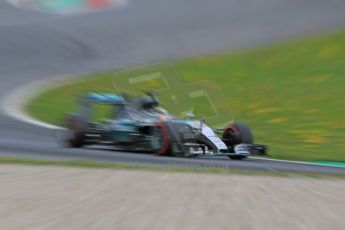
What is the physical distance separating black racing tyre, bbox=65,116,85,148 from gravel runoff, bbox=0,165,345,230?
3787mm

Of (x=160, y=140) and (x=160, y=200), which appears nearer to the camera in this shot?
(x=160, y=200)

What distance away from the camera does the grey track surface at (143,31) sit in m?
23.0

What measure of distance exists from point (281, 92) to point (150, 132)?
7.68 metres

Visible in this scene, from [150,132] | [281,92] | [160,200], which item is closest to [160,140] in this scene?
[150,132]

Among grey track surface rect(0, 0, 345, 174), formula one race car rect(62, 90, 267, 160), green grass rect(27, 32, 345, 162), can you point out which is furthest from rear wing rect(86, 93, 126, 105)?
grey track surface rect(0, 0, 345, 174)

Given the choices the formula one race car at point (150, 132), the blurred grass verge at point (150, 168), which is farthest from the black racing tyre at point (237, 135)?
the blurred grass verge at point (150, 168)

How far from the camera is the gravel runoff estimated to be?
5352mm

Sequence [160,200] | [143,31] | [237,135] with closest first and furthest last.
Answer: [160,200] → [237,135] → [143,31]

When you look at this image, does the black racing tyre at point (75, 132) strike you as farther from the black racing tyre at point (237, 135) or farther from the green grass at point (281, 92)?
the black racing tyre at point (237, 135)

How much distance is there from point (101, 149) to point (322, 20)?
15.8 meters

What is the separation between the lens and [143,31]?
85.4 feet

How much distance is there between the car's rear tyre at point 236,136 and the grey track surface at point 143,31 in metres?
9.13

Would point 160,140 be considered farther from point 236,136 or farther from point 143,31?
point 143,31

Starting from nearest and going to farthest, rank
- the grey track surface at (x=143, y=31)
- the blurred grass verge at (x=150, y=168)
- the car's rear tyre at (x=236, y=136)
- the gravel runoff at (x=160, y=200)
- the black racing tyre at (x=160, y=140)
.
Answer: the gravel runoff at (x=160, y=200) < the blurred grass verge at (x=150, y=168) < the black racing tyre at (x=160, y=140) < the car's rear tyre at (x=236, y=136) < the grey track surface at (x=143, y=31)
